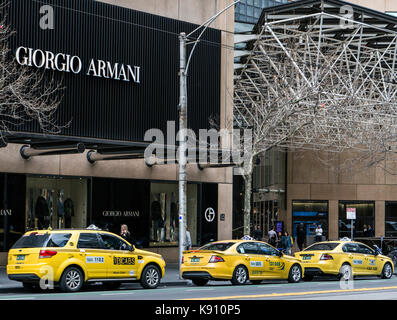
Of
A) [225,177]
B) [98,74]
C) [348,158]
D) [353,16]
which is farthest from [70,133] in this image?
[348,158]

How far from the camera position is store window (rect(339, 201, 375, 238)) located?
171ft

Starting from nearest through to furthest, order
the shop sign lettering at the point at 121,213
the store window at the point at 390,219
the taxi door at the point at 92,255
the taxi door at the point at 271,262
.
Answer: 1. the taxi door at the point at 92,255
2. the taxi door at the point at 271,262
3. the shop sign lettering at the point at 121,213
4. the store window at the point at 390,219

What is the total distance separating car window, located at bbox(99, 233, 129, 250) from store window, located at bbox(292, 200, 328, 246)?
32.7m

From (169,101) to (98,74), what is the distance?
401 centimetres

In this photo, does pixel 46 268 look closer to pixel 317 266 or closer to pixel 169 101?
pixel 317 266

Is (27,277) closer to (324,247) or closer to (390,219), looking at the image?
(324,247)

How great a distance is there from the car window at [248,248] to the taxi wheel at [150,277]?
273 centimetres

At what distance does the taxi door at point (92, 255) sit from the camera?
19472 mm

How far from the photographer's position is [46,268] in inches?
731

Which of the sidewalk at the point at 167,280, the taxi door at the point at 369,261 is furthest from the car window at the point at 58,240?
the taxi door at the point at 369,261

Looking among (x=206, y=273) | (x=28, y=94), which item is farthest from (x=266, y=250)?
(x=28, y=94)

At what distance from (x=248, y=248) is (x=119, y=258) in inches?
180

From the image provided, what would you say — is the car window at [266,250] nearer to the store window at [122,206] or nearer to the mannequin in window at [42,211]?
the store window at [122,206]

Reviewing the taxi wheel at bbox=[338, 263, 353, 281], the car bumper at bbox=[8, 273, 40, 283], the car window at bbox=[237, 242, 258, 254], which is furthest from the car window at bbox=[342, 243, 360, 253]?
the car bumper at bbox=[8, 273, 40, 283]
